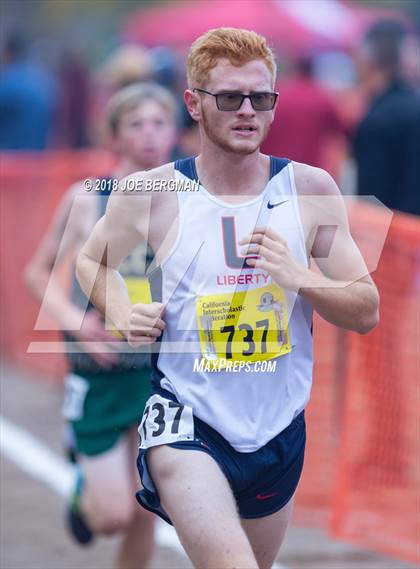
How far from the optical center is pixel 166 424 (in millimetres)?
4074

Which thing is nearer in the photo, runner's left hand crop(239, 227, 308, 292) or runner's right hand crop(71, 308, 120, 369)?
runner's left hand crop(239, 227, 308, 292)

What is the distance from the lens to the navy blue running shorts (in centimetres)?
406

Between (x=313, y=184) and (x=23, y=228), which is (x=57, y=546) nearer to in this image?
(x=313, y=184)

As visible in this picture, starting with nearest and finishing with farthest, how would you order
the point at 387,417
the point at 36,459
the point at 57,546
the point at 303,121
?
the point at 387,417 → the point at 57,546 → the point at 36,459 → the point at 303,121

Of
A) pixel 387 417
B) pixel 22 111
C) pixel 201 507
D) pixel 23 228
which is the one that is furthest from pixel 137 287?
pixel 22 111

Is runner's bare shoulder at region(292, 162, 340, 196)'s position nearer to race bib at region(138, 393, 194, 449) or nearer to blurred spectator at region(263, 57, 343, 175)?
race bib at region(138, 393, 194, 449)

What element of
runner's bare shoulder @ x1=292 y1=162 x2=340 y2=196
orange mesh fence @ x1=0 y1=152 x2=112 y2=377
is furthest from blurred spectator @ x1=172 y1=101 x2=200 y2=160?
orange mesh fence @ x1=0 y1=152 x2=112 y2=377

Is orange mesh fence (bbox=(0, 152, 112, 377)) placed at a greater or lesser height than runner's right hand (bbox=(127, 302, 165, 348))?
lesser

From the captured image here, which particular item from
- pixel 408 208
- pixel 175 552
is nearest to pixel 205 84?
pixel 175 552

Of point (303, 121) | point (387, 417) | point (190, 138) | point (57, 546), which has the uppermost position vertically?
point (190, 138)

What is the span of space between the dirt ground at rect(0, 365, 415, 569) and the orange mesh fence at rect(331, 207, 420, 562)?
112 mm

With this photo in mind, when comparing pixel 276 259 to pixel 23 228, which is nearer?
pixel 276 259

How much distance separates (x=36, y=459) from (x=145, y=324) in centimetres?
437

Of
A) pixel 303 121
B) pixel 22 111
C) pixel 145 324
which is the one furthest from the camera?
pixel 22 111
